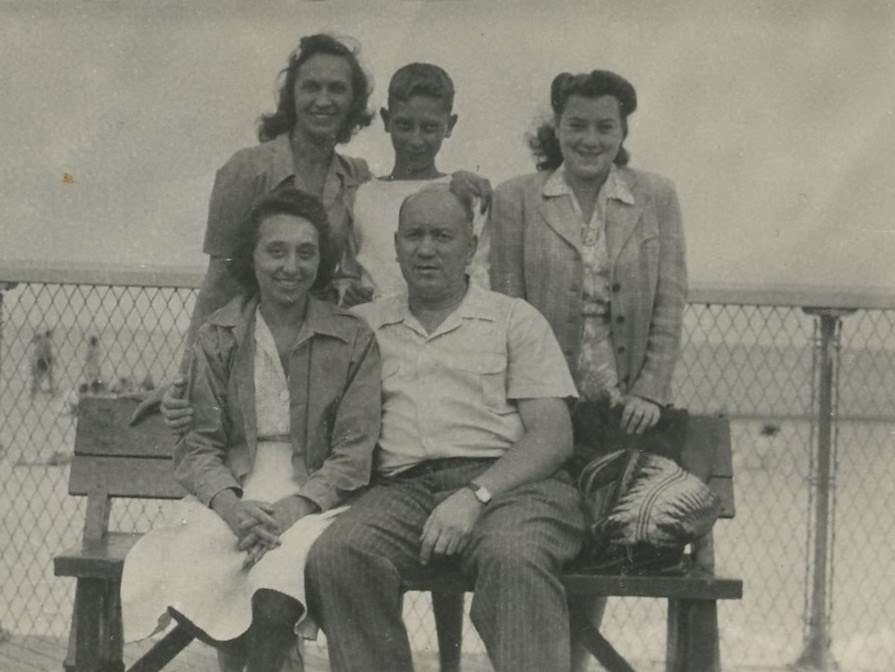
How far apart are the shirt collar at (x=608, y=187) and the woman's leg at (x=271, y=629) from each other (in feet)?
4.47

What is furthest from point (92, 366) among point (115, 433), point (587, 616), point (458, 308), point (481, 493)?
point (481, 493)

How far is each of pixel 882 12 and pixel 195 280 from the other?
245cm

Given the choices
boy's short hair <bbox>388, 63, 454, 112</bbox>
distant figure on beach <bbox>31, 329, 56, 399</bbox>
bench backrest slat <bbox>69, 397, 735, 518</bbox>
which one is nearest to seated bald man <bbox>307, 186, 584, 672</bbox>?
boy's short hair <bbox>388, 63, 454, 112</bbox>

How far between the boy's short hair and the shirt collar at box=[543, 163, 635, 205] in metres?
0.37

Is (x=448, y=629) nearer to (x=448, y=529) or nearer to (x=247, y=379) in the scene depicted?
(x=448, y=529)

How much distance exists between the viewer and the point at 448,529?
7.70 ft

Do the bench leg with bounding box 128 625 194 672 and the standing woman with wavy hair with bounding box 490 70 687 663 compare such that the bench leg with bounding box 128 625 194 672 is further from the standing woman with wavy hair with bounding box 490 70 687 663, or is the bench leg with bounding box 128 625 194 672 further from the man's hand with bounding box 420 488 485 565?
the standing woman with wavy hair with bounding box 490 70 687 663

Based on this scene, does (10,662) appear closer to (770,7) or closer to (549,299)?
(549,299)

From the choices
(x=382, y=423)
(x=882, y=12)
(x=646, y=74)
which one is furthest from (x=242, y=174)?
(x=882, y=12)

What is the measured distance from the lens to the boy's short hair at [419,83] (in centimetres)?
296

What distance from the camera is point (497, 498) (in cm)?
243

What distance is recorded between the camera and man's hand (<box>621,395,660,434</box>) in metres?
2.82

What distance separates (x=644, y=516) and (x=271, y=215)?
112 cm

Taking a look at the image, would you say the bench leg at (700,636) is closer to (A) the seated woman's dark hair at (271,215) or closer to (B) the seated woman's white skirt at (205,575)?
(B) the seated woman's white skirt at (205,575)
